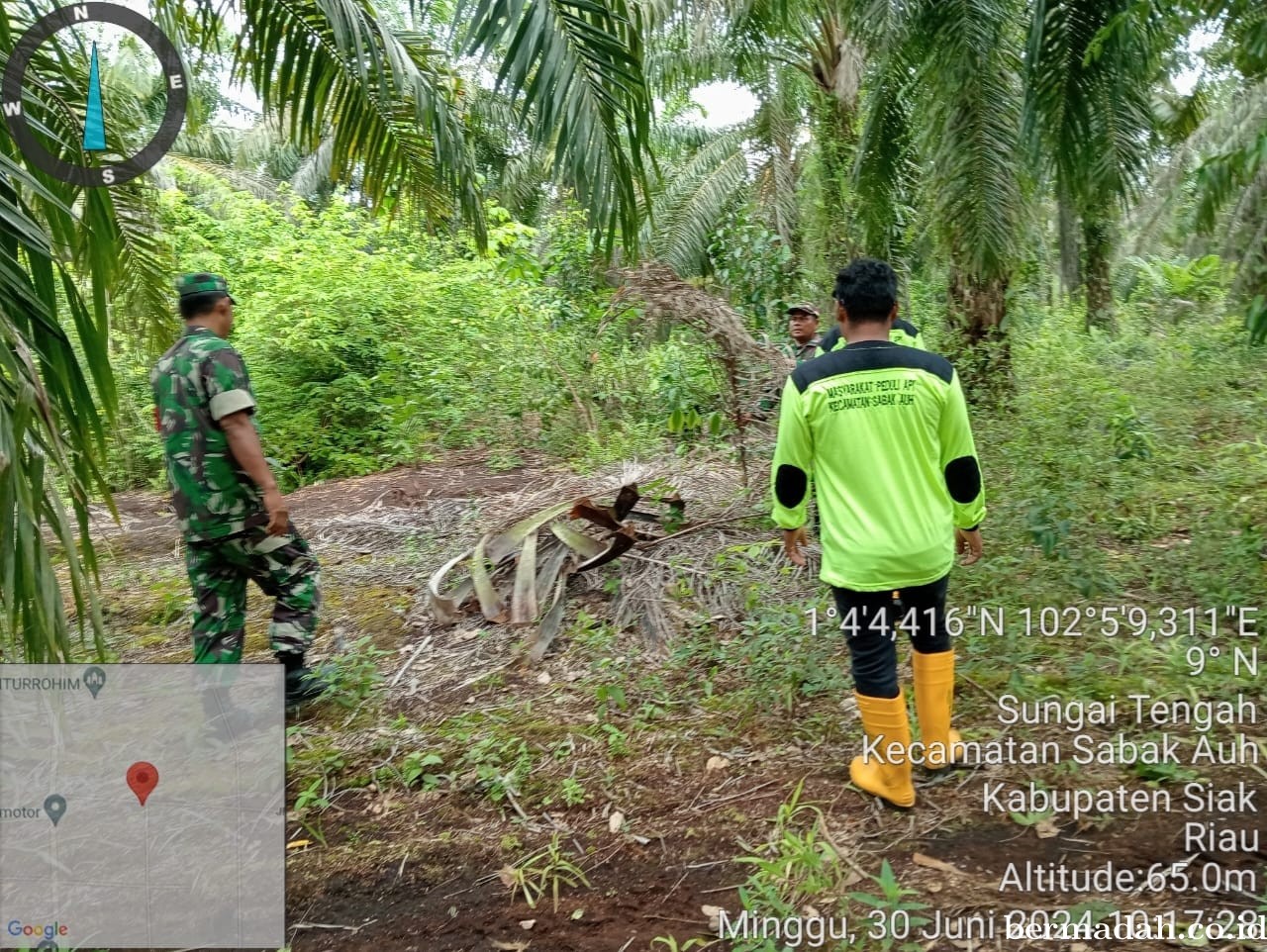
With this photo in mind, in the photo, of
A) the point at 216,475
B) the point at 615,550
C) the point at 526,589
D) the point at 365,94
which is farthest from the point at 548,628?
the point at 365,94

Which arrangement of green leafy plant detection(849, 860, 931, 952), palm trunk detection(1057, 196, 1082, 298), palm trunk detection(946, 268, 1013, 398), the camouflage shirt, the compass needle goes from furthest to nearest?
palm trunk detection(1057, 196, 1082, 298), palm trunk detection(946, 268, 1013, 398), the compass needle, the camouflage shirt, green leafy plant detection(849, 860, 931, 952)

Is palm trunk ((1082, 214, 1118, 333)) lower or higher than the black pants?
higher

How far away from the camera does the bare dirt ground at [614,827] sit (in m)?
2.54

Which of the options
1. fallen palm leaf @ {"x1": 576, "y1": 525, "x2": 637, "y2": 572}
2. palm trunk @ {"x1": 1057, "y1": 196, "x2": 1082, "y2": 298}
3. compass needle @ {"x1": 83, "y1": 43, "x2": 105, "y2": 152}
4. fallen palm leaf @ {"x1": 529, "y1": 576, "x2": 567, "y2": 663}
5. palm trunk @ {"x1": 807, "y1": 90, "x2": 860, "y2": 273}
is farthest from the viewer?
palm trunk @ {"x1": 1057, "y1": 196, "x2": 1082, "y2": 298}

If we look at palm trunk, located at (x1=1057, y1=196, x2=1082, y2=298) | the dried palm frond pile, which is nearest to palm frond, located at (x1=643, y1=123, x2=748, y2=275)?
palm trunk, located at (x1=1057, y1=196, x2=1082, y2=298)

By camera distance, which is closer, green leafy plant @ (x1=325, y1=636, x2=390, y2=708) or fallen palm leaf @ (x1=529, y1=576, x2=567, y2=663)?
green leafy plant @ (x1=325, y1=636, x2=390, y2=708)

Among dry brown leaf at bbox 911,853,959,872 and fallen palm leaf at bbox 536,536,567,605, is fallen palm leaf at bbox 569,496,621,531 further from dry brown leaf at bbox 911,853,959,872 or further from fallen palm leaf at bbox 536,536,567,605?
dry brown leaf at bbox 911,853,959,872

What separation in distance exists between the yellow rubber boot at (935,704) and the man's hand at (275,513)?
8.34 ft

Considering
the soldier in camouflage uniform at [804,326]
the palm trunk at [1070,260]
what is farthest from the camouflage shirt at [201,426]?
the palm trunk at [1070,260]

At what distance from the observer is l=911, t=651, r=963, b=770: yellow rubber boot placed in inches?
117

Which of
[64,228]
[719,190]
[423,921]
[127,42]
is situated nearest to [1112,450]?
[423,921]

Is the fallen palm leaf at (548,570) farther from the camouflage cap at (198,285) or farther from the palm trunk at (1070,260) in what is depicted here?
the palm trunk at (1070,260)

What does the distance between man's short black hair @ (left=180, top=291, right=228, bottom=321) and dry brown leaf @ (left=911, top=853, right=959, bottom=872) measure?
3362 mm
